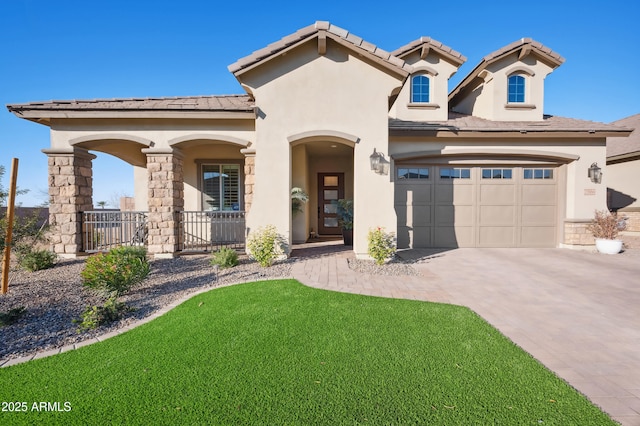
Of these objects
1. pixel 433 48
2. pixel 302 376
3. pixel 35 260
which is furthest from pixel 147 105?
pixel 433 48

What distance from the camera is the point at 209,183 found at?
11.0m

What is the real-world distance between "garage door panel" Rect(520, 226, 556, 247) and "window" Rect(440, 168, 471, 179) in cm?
269

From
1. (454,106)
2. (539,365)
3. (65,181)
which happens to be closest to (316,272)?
(539,365)

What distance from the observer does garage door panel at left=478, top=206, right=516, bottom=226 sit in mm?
9711

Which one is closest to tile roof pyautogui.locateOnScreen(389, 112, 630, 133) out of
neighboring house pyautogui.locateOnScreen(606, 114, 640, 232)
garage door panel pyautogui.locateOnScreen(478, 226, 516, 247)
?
garage door panel pyautogui.locateOnScreen(478, 226, 516, 247)

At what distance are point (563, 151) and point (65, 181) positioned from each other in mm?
15391

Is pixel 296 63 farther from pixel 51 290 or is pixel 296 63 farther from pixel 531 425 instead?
pixel 531 425

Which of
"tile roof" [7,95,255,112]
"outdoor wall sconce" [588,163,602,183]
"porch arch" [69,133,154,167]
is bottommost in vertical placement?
"outdoor wall sconce" [588,163,602,183]

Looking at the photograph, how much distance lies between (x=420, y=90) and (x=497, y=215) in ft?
17.3

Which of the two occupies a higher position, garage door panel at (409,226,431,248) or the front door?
the front door

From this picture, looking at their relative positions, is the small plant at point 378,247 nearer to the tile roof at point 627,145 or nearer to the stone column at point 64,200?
the stone column at point 64,200

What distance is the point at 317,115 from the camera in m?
7.71

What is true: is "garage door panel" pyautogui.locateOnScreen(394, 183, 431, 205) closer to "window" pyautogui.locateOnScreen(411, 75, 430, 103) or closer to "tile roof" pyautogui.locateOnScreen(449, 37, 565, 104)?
"window" pyautogui.locateOnScreen(411, 75, 430, 103)

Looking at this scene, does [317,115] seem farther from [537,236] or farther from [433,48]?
[537,236]
